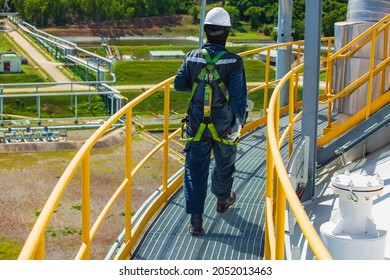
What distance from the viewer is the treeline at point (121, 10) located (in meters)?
65.9

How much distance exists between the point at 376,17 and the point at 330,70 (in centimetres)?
79

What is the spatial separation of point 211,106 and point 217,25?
525mm

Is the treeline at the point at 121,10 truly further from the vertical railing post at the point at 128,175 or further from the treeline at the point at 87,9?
the vertical railing post at the point at 128,175

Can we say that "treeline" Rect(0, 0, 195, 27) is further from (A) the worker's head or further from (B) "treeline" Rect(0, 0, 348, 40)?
(A) the worker's head

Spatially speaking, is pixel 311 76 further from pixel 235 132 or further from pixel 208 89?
pixel 208 89

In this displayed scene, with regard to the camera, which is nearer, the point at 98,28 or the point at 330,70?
the point at 330,70

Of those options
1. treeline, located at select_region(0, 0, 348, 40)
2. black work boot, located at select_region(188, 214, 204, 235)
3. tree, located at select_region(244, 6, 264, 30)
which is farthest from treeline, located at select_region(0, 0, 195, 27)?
black work boot, located at select_region(188, 214, 204, 235)

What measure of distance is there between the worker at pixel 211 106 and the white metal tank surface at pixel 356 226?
1.02 m

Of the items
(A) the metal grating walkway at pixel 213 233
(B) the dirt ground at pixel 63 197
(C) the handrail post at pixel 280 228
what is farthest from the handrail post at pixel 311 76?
(B) the dirt ground at pixel 63 197

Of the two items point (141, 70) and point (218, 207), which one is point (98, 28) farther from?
point (218, 207)

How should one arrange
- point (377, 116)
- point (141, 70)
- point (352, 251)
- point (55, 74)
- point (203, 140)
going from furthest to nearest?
point (141, 70) < point (55, 74) < point (377, 116) < point (203, 140) < point (352, 251)

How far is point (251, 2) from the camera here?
2761 inches
